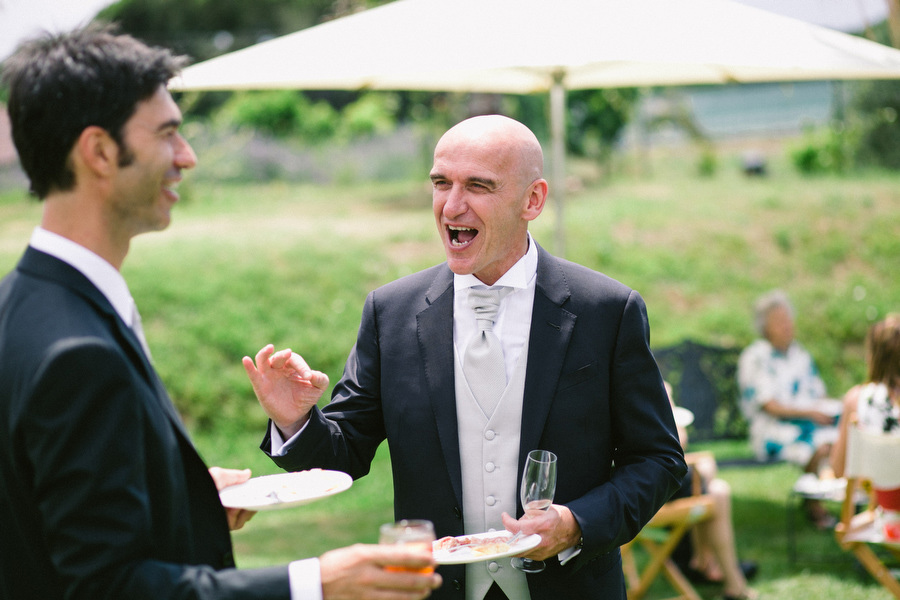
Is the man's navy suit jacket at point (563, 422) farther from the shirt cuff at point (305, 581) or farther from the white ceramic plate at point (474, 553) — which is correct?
the shirt cuff at point (305, 581)

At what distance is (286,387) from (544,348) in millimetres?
765

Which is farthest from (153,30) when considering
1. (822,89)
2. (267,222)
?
Answer: (822,89)

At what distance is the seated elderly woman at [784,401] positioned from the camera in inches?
269

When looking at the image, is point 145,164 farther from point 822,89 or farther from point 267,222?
point 822,89

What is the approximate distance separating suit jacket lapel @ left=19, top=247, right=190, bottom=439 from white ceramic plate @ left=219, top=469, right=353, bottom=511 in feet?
1.54

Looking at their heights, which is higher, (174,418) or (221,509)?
(174,418)

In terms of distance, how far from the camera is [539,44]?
14.2ft

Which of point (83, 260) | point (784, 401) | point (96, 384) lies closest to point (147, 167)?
point (83, 260)

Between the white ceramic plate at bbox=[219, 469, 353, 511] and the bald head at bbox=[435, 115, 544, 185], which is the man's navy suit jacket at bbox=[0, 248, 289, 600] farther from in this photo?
the bald head at bbox=[435, 115, 544, 185]

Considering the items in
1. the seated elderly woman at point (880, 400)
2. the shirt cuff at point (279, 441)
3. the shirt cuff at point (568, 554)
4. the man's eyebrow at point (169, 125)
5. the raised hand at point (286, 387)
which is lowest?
the seated elderly woman at point (880, 400)

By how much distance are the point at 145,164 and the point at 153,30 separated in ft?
77.9

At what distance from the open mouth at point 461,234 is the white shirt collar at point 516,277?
147 millimetres

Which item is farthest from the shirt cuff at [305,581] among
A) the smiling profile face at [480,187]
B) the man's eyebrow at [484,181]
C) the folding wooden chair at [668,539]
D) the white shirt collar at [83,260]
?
the folding wooden chair at [668,539]

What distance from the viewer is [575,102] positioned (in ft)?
52.7
